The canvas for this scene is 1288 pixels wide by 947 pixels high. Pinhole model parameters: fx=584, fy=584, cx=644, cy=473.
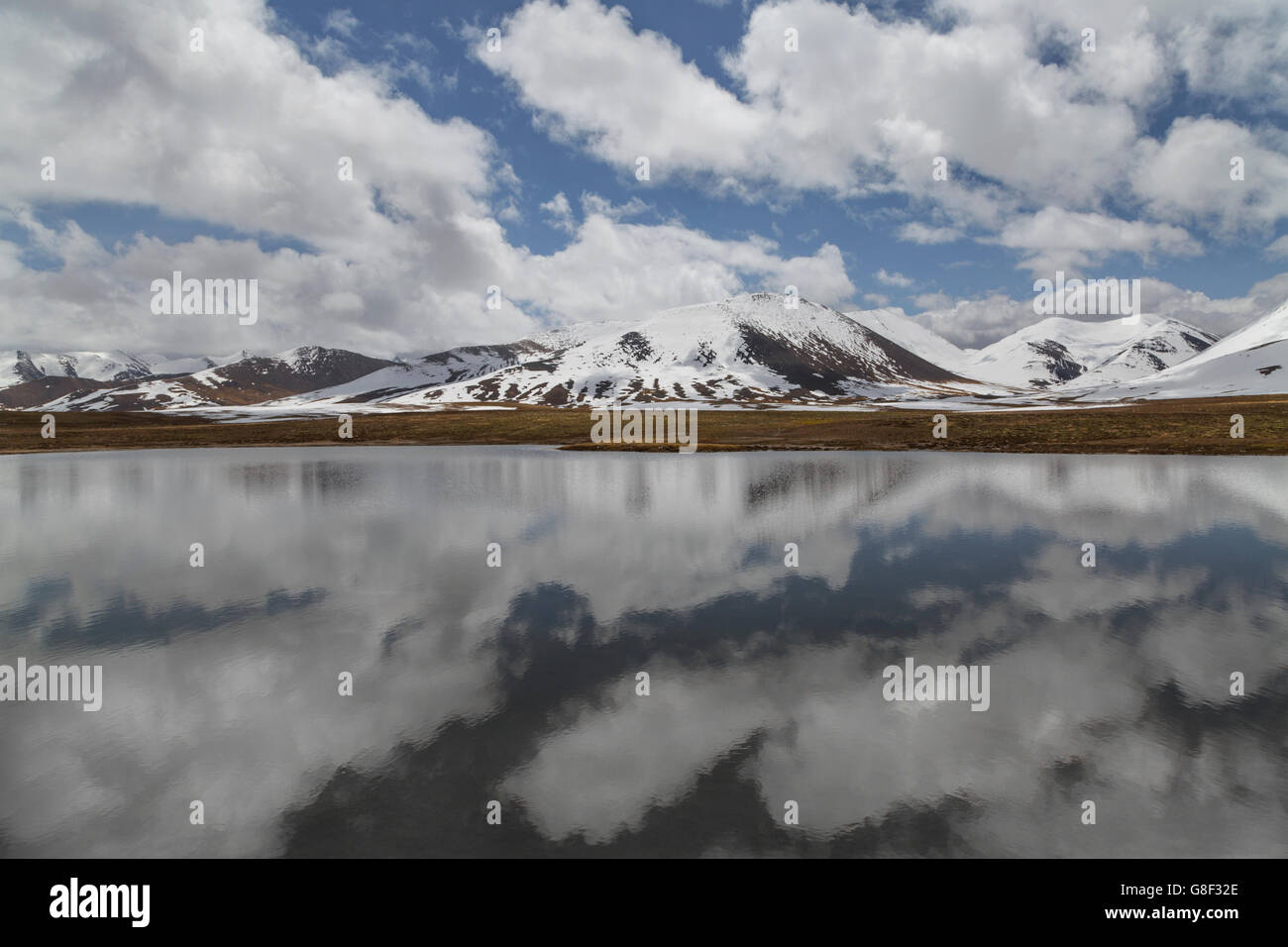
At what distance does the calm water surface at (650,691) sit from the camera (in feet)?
30.7

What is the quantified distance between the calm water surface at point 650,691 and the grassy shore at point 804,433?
66.5 m

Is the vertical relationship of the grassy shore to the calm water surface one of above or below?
above

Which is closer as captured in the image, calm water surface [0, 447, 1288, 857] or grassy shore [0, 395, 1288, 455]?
calm water surface [0, 447, 1288, 857]

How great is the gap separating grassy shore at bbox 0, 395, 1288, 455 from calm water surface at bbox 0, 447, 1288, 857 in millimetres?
66549

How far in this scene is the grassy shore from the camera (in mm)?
89875

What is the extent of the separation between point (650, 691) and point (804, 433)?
11313 centimetres

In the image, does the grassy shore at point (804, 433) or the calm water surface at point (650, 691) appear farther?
the grassy shore at point (804, 433)

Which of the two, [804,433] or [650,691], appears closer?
[650,691]

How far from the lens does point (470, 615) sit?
63.0 ft

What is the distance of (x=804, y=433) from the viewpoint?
121188 mm

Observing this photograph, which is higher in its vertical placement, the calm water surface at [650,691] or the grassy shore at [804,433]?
the grassy shore at [804,433]

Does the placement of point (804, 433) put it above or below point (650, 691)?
above
